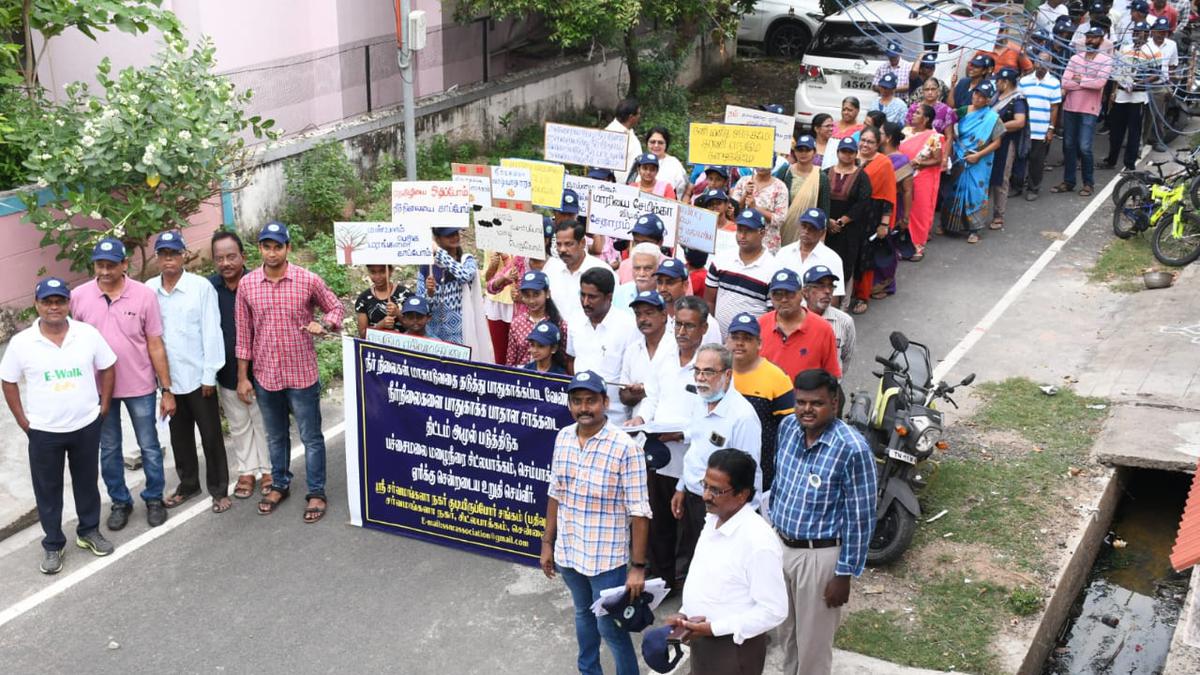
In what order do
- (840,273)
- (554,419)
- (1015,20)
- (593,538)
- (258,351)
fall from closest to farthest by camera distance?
1. (593,538)
2. (554,419)
3. (258,351)
4. (840,273)
5. (1015,20)

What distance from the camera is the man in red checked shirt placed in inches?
307

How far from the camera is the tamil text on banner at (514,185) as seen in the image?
9688mm

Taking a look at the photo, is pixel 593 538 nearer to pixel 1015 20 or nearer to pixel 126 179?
pixel 126 179

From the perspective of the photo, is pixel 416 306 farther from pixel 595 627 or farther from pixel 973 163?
pixel 973 163

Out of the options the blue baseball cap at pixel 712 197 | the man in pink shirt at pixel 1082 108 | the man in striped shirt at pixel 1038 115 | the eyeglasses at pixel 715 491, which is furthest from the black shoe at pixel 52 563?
the man in pink shirt at pixel 1082 108

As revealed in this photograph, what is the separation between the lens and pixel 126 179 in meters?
9.84

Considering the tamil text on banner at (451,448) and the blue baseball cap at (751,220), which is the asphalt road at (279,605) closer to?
the tamil text on banner at (451,448)

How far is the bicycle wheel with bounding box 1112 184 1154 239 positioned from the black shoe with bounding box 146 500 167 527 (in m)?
10.1

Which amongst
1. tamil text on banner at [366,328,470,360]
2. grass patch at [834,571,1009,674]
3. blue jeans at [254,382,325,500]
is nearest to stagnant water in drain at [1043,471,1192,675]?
grass patch at [834,571,1009,674]

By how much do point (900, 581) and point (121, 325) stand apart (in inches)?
193

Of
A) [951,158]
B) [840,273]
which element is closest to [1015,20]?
[951,158]

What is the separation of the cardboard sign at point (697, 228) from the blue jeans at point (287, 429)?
2839mm

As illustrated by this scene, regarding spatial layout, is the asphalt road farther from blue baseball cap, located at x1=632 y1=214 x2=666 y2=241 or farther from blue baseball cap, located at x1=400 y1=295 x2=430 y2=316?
blue baseball cap, located at x1=632 y1=214 x2=666 y2=241

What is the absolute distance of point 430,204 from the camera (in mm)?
8570
